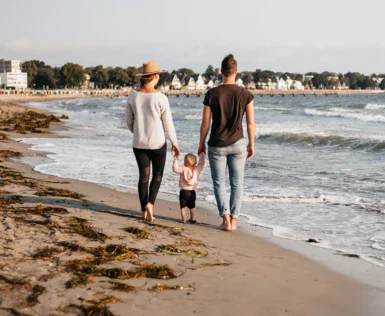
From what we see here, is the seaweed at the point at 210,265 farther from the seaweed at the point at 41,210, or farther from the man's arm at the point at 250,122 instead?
the seaweed at the point at 41,210

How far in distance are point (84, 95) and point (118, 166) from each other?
12114 cm

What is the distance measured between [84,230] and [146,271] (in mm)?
1335

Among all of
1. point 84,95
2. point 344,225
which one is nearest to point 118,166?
point 344,225

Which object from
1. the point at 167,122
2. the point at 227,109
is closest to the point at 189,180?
the point at 167,122

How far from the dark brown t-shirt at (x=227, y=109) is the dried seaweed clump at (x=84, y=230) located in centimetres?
156

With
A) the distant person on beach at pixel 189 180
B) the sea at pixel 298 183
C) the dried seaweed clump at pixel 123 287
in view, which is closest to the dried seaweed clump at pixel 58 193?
the sea at pixel 298 183

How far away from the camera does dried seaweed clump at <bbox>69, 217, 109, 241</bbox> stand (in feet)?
16.1

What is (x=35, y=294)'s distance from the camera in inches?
132

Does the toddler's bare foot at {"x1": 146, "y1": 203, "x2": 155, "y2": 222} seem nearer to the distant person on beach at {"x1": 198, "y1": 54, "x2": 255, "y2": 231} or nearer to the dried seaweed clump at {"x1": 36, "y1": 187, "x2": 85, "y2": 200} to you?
the distant person on beach at {"x1": 198, "y1": 54, "x2": 255, "y2": 231}

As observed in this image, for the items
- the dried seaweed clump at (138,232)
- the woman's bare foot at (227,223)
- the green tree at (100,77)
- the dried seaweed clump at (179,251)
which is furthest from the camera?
the green tree at (100,77)

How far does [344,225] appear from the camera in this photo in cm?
636

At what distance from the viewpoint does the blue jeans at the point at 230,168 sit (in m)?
5.73

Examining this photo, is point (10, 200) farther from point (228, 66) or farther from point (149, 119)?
point (228, 66)

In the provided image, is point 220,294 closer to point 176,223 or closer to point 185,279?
point 185,279
